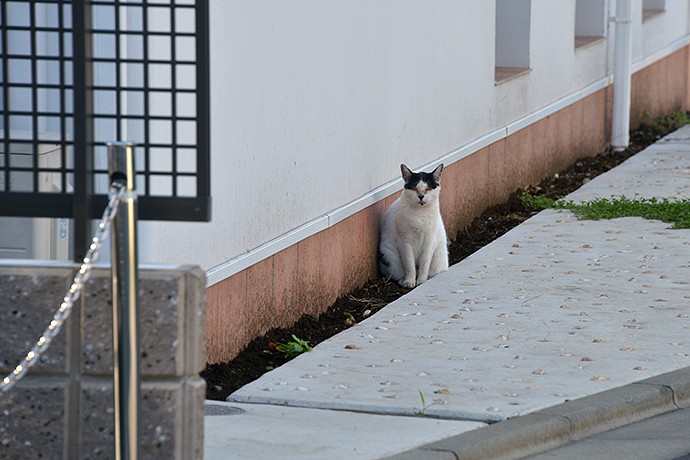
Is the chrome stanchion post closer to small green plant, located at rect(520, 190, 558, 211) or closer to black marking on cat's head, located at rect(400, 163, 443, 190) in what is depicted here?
black marking on cat's head, located at rect(400, 163, 443, 190)

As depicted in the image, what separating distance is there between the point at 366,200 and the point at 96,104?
345cm

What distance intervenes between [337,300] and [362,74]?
5.07ft

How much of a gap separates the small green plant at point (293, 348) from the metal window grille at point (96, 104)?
1.20 meters

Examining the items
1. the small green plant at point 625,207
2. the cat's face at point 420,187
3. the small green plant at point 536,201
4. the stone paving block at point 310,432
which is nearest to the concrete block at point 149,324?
the stone paving block at point 310,432

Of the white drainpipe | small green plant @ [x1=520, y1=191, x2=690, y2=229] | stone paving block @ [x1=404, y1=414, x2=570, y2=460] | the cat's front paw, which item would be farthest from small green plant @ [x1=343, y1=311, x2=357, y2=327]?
the white drainpipe

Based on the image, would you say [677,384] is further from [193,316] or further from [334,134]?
[193,316]

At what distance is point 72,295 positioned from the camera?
468 cm

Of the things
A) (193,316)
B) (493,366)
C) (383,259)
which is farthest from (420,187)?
(193,316)

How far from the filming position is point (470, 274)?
978cm

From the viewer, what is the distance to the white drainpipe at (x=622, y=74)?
1588 cm

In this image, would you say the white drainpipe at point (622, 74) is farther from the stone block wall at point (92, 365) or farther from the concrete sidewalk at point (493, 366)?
the stone block wall at point (92, 365)

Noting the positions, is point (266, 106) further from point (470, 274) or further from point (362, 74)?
point (470, 274)

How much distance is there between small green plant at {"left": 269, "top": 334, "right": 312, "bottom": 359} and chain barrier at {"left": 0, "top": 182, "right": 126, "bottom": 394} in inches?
115

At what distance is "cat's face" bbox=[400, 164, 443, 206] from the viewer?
9630 mm
